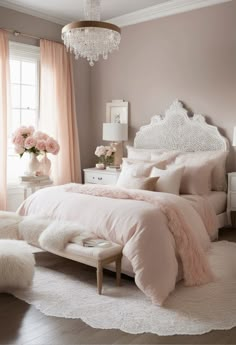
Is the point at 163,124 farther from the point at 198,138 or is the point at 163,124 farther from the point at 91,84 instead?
the point at 91,84

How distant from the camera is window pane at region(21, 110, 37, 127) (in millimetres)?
5363

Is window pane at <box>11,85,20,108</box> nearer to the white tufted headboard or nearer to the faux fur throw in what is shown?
the white tufted headboard

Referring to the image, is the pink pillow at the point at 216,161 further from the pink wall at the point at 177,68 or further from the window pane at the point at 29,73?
the window pane at the point at 29,73

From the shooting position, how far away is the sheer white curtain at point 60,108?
545 centimetres

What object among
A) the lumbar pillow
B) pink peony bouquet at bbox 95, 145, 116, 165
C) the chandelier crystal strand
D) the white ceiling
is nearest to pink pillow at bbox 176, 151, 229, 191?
the lumbar pillow

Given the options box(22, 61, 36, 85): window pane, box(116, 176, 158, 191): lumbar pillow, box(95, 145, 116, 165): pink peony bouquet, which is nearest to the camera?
box(116, 176, 158, 191): lumbar pillow

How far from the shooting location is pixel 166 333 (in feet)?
7.67

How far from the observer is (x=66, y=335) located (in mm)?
2301

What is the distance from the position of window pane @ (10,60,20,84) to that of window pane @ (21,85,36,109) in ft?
0.50

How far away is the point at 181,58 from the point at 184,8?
2.08ft

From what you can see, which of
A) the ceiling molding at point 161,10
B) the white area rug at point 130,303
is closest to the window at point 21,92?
the ceiling molding at point 161,10

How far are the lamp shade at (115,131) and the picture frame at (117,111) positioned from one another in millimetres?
283

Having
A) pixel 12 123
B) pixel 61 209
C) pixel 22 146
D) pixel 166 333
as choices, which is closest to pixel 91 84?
pixel 12 123

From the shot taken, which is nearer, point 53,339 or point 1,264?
point 53,339
